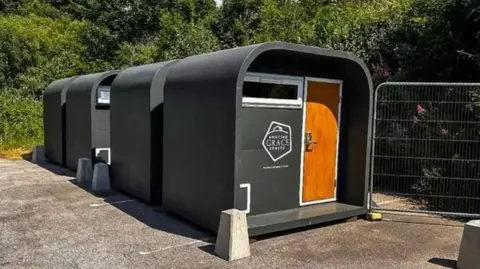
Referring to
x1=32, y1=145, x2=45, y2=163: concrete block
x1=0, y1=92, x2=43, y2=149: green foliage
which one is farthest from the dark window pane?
x1=0, y1=92, x2=43, y2=149: green foliage

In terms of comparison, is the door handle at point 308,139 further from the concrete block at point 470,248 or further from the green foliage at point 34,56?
the green foliage at point 34,56

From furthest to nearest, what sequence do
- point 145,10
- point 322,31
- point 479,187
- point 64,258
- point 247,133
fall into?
point 145,10 → point 322,31 → point 479,187 → point 247,133 → point 64,258

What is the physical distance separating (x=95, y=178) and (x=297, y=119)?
4262 millimetres

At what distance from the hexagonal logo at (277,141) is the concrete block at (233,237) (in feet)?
4.32

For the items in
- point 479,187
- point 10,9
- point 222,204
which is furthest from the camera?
point 10,9

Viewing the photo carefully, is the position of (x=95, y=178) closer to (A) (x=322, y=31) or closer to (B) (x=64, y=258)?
(B) (x=64, y=258)

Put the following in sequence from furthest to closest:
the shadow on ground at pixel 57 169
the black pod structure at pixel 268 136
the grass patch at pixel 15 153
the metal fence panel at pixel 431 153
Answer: the grass patch at pixel 15 153, the shadow on ground at pixel 57 169, the metal fence panel at pixel 431 153, the black pod structure at pixel 268 136

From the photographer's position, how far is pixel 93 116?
935 centimetres

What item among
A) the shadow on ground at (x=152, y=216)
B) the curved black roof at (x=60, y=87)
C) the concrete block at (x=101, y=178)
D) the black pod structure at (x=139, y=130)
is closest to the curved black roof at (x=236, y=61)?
the black pod structure at (x=139, y=130)

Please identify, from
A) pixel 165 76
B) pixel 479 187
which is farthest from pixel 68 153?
pixel 479 187

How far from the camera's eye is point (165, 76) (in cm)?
696

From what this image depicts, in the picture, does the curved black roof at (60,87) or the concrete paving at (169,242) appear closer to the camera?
the concrete paving at (169,242)

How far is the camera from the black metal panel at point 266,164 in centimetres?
545

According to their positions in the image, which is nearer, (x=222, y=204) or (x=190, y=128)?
(x=222, y=204)
